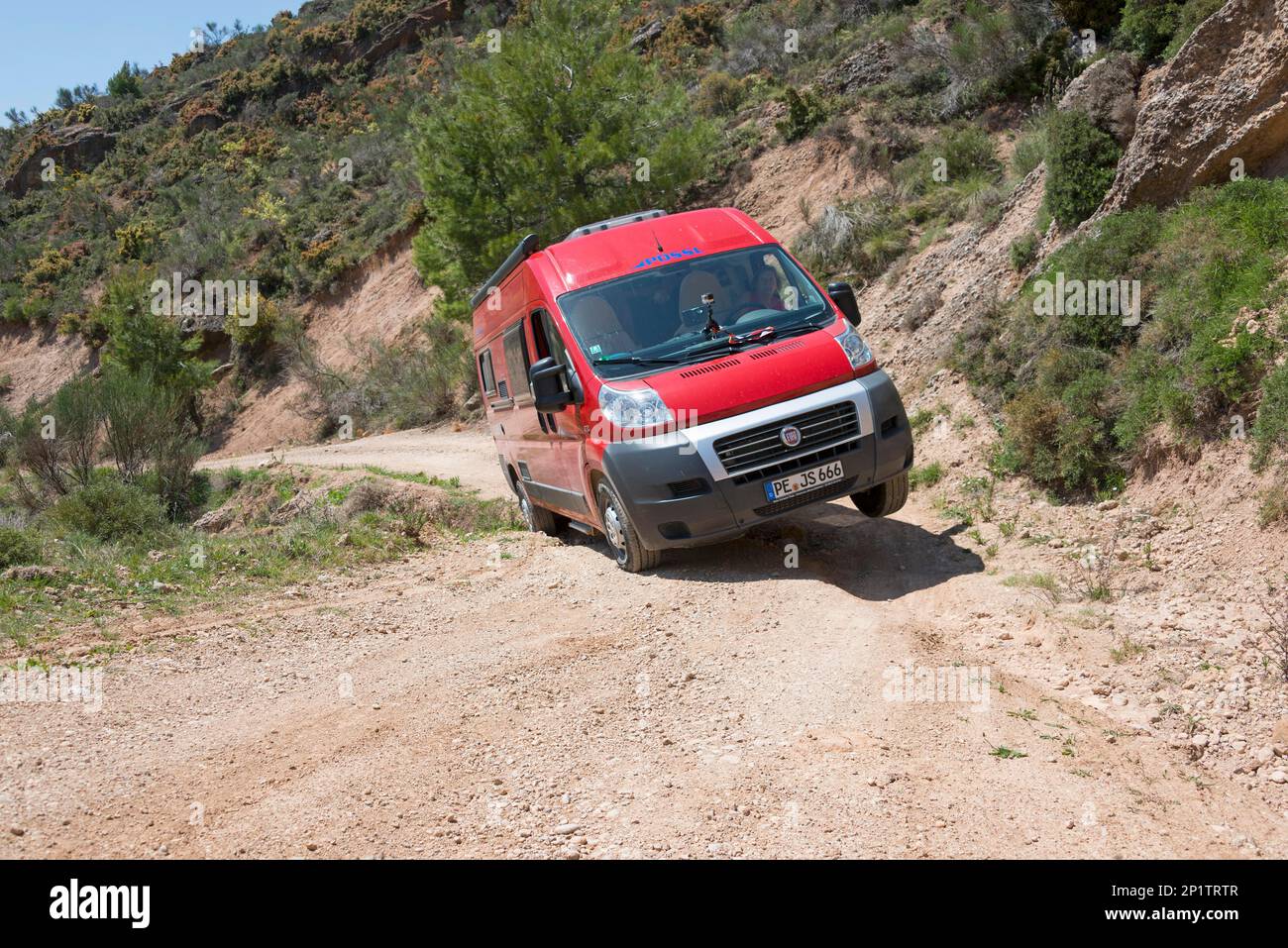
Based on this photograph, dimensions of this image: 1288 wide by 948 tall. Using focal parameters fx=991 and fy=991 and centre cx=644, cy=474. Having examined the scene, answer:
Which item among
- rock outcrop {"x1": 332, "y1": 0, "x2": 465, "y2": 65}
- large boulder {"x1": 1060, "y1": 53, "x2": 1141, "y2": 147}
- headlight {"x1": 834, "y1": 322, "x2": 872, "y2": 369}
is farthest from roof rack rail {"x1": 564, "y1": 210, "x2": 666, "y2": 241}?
rock outcrop {"x1": 332, "y1": 0, "x2": 465, "y2": 65}

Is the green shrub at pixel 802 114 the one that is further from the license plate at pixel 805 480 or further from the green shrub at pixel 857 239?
the license plate at pixel 805 480

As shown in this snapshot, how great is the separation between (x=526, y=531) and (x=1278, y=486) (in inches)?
284

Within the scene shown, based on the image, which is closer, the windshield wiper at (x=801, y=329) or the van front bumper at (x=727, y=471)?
the van front bumper at (x=727, y=471)

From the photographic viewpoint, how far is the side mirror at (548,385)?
Result: 7.82m

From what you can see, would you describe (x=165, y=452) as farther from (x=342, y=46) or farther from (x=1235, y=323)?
(x=342, y=46)

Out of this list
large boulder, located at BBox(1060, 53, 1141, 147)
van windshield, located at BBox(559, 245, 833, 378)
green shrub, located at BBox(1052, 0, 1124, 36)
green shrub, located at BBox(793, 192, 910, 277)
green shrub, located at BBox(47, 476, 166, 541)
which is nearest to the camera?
van windshield, located at BBox(559, 245, 833, 378)

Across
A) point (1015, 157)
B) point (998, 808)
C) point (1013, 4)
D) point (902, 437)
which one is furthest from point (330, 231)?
point (998, 808)

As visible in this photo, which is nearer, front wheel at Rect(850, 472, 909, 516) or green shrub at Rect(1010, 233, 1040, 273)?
front wheel at Rect(850, 472, 909, 516)

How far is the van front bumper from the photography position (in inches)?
274

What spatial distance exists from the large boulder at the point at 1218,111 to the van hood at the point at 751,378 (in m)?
4.46

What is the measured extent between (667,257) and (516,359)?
2.09 metres

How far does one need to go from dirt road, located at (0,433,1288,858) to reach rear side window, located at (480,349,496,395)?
14.5 ft

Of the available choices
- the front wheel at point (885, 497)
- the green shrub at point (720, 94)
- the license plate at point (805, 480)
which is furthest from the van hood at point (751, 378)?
the green shrub at point (720, 94)

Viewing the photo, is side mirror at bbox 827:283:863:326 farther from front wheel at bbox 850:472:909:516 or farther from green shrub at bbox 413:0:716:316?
green shrub at bbox 413:0:716:316
